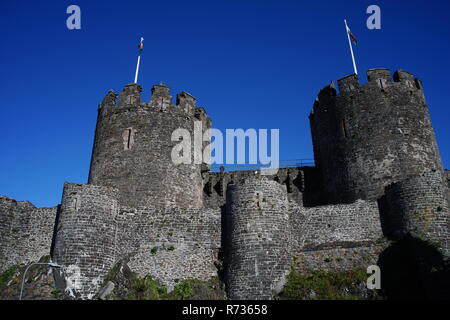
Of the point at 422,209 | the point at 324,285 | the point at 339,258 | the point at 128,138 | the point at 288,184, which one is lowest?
the point at 324,285

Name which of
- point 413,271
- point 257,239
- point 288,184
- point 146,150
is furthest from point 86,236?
point 413,271

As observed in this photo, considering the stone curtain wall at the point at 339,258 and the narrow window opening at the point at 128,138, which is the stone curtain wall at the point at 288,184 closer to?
the narrow window opening at the point at 128,138

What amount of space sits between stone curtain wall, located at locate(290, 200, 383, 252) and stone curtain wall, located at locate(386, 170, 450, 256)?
979 millimetres

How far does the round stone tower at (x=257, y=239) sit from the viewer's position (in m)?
18.1

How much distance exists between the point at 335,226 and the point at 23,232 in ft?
50.8

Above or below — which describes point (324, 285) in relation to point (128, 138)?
below

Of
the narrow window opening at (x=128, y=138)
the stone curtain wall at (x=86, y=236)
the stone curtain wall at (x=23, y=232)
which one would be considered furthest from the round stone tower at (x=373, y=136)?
the stone curtain wall at (x=23, y=232)

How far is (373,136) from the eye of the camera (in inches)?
897

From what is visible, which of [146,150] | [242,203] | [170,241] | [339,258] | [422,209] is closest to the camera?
[422,209]

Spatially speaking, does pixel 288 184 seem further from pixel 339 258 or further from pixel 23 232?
pixel 23 232

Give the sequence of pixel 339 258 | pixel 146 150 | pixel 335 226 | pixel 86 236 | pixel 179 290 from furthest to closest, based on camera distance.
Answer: pixel 146 150 → pixel 335 226 → pixel 86 236 → pixel 179 290 → pixel 339 258

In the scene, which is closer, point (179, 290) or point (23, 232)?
point (179, 290)
